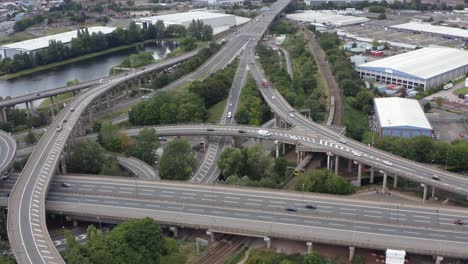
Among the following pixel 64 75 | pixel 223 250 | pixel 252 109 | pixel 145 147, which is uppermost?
pixel 252 109

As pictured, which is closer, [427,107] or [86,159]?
[86,159]

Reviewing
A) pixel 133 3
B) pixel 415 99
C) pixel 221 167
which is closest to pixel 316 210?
pixel 221 167

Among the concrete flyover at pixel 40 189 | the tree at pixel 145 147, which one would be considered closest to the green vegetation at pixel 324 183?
the tree at pixel 145 147

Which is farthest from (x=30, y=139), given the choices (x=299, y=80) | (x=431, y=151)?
(x=431, y=151)

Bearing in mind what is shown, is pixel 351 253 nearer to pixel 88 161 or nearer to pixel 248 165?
pixel 248 165

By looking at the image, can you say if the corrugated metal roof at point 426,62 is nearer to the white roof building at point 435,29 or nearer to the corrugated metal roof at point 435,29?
the white roof building at point 435,29

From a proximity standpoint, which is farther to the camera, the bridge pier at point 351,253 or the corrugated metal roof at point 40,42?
the corrugated metal roof at point 40,42
